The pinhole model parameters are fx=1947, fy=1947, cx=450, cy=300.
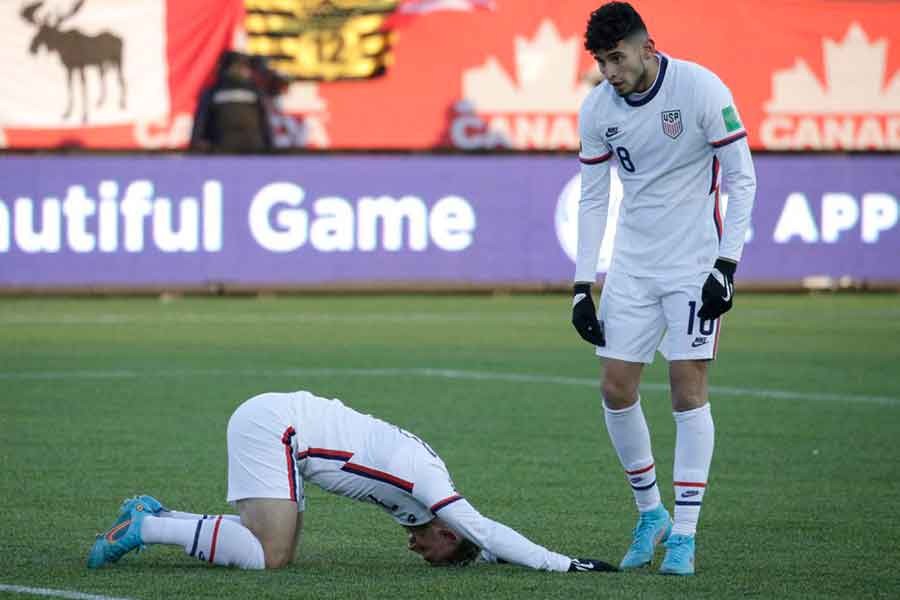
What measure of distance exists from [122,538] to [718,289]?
2.36 meters

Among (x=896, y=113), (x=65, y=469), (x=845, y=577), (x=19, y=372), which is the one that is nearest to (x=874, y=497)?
(x=845, y=577)

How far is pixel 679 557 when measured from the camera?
23.4 ft

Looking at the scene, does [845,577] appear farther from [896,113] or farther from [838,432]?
[896,113]

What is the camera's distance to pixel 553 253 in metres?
22.0

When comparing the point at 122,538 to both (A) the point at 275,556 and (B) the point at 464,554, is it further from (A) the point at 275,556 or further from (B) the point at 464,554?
(B) the point at 464,554

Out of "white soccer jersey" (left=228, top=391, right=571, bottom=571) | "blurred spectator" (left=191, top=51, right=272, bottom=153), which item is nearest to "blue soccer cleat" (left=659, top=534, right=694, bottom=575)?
"white soccer jersey" (left=228, top=391, right=571, bottom=571)

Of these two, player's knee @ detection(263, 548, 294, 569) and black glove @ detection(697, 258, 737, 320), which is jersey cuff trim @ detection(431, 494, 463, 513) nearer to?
player's knee @ detection(263, 548, 294, 569)

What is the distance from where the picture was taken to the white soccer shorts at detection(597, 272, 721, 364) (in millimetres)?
7344

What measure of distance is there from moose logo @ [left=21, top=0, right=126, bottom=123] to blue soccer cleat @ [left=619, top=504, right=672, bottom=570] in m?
20.5

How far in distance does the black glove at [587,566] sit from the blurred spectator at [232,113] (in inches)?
741

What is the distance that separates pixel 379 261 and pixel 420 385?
7.86m

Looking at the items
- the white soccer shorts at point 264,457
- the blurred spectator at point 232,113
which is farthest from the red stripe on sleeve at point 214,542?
the blurred spectator at point 232,113

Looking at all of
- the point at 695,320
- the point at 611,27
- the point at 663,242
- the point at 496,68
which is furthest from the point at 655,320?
the point at 496,68

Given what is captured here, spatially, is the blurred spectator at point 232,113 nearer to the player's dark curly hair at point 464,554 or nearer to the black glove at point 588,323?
the black glove at point 588,323
